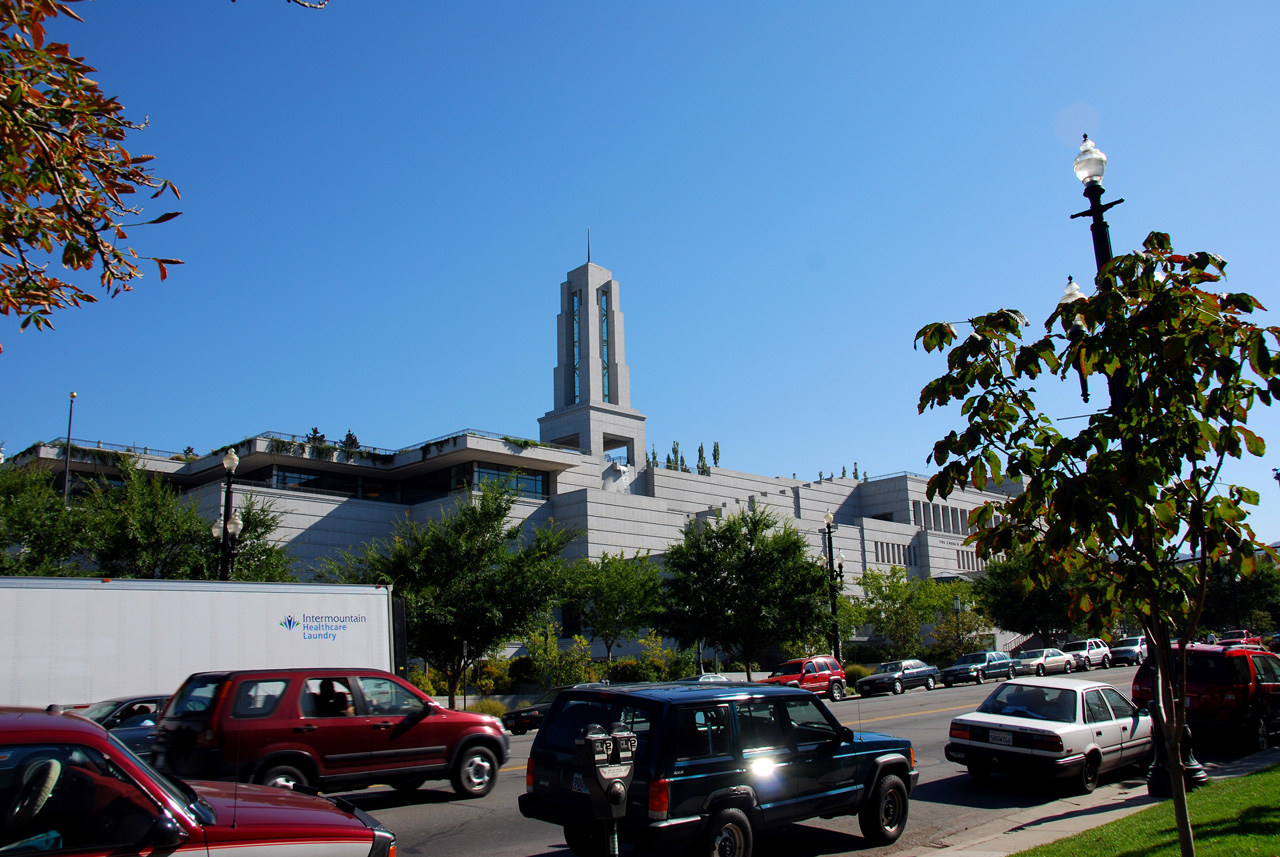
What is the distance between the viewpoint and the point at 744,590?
38156 millimetres

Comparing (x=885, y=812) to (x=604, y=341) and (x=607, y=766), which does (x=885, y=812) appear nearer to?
(x=607, y=766)

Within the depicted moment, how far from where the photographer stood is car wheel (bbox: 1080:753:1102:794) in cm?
1274

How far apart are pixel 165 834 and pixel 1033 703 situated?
1234 centimetres

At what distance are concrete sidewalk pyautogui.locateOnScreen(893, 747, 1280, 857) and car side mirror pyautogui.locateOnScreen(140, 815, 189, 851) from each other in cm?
713

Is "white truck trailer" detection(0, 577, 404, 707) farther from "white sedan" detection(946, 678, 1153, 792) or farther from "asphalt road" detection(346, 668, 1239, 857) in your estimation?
"white sedan" detection(946, 678, 1153, 792)

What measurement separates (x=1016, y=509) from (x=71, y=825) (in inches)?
222

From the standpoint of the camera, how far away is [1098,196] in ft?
32.3

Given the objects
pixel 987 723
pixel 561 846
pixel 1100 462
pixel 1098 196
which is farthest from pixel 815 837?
pixel 1098 196

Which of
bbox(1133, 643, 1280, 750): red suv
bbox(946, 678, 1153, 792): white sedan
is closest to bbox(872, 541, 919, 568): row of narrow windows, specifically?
bbox(1133, 643, 1280, 750): red suv

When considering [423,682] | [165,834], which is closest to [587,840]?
[165,834]

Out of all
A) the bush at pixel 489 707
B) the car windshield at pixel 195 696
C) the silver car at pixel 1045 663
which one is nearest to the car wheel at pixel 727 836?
the car windshield at pixel 195 696

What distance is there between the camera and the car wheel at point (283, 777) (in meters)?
10.8

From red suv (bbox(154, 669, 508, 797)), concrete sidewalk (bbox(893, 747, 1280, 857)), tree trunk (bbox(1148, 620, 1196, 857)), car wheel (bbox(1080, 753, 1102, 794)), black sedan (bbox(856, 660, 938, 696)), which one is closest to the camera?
tree trunk (bbox(1148, 620, 1196, 857))

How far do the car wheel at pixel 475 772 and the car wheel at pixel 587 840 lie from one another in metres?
3.98
